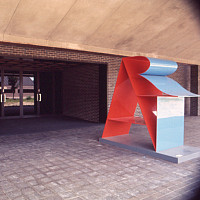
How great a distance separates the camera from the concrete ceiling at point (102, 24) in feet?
22.3

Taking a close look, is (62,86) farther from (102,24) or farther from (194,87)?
(194,87)

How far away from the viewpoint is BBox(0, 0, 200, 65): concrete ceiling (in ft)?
22.3

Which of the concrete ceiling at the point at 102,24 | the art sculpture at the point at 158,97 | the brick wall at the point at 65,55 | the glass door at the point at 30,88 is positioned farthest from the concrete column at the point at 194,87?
the glass door at the point at 30,88

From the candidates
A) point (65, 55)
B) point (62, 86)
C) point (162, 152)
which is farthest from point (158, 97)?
point (62, 86)

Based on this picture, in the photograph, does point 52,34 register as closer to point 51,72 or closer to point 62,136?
point 62,136

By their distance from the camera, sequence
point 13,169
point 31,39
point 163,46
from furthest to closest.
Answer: point 163,46, point 31,39, point 13,169

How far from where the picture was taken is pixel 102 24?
8062mm

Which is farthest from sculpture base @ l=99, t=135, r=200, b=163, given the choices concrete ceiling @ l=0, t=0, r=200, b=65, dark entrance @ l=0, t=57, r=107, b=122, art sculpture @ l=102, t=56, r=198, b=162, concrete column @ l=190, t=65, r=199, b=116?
concrete column @ l=190, t=65, r=199, b=116

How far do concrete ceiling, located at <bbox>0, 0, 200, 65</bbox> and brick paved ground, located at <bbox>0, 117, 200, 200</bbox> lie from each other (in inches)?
148

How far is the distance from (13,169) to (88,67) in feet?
25.9

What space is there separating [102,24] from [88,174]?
18.7 ft

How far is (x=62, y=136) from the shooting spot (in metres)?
7.53

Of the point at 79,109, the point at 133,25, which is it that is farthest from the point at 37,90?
the point at 133,25

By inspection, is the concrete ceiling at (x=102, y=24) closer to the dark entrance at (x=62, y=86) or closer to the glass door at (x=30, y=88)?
the dark entrance at (x=62, y=86)
